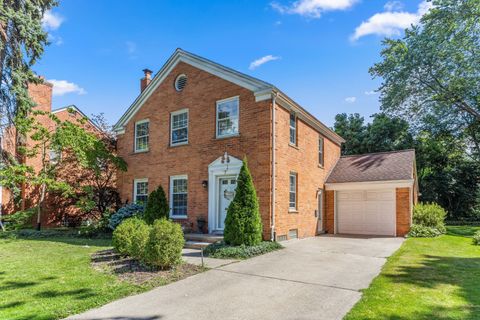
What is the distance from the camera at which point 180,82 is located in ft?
49.3

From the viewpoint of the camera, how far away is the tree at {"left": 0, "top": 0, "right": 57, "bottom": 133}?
14492 millimetres

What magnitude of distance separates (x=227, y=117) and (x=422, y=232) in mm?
10502

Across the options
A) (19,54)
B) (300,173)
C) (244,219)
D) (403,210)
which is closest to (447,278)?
(244,219)

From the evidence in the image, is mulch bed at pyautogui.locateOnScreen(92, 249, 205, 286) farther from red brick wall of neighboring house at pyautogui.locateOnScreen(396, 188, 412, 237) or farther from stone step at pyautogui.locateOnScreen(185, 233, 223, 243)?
red brick wall of neighboring house at pyautogui.locateOnScreen(396, 188, 412, 237)

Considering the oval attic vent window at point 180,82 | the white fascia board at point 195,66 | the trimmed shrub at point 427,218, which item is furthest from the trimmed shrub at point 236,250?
the trimmed shrub at point 427,218

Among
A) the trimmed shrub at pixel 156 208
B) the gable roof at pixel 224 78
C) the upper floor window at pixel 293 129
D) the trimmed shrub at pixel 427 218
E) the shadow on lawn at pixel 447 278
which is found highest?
the gable roof at pixel 224 78

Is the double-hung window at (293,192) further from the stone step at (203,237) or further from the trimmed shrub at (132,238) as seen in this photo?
the trimmed shrub at (132,238)

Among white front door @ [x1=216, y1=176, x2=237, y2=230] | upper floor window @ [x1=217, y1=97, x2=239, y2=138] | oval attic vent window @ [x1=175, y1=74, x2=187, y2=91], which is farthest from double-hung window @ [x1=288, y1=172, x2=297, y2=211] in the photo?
oval attic vent window @ [x1=175, y1=74, x2=187, y2=91]

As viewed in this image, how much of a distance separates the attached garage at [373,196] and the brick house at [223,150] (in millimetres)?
70

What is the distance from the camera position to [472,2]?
1923 centimetres

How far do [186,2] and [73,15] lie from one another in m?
5.01

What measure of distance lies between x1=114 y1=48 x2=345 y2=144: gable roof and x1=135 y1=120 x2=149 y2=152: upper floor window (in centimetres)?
76

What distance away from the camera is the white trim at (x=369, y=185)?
14893mm

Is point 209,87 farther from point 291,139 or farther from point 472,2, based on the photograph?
point 472,2
